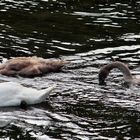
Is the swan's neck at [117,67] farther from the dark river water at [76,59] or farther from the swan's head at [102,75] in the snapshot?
the dark river water at [76,59]

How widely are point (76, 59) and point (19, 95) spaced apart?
134 inches

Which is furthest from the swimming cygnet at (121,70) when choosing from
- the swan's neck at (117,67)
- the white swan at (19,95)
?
the white swan at (19,95)

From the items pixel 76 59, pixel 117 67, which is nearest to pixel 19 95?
pixel 117 67

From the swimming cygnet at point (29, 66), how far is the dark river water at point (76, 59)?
158 mm

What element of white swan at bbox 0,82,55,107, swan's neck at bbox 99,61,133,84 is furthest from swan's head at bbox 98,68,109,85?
white swan at bbox 0,82,55,107

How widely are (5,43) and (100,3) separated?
5875 mm

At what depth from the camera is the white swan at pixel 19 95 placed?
1069 cm

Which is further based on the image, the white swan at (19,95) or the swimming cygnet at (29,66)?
the swimming cygnet at (29,66)

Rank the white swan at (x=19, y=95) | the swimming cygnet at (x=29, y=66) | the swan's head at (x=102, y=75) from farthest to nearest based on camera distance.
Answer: the swimming cygnet at (x=29, y=66)
the swan's head at (x=102, y=75)
the white swan at (x=19, y=95)

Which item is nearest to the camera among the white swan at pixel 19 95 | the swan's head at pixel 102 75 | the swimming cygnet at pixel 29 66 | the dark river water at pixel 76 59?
the dark river water at pixel 76 59

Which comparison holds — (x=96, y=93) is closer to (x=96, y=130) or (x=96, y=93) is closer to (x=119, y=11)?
(x=96, y=130)

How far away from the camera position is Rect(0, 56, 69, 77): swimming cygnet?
1262 centimetres

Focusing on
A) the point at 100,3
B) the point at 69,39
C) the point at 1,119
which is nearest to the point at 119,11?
the point at 100,3

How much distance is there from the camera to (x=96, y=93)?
11469 mm
